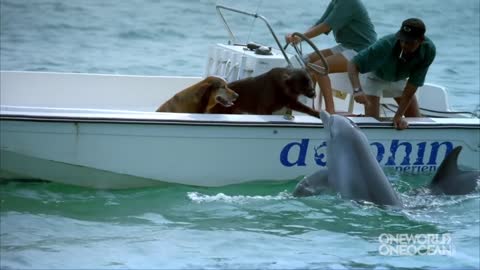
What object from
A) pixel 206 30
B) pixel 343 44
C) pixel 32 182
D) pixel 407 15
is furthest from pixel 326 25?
pixel 407 15

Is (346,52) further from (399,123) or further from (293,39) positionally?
(399,123)

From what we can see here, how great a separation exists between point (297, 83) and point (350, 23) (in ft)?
3.13

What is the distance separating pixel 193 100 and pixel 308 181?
147 cm

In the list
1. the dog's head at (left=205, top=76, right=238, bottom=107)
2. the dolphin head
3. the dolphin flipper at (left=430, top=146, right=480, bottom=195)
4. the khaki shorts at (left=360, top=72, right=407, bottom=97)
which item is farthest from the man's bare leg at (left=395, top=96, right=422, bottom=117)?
the dolphin head

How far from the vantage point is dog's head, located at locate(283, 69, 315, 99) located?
9.02 meters

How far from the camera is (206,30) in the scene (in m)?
26.0

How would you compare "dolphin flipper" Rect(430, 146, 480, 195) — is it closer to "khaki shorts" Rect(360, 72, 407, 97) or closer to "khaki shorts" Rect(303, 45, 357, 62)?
"khaki shorts" Rect(360, 72, 407, 97)

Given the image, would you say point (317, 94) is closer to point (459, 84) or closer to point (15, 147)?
point (15, 147)

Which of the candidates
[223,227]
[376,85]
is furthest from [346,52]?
[223,227]

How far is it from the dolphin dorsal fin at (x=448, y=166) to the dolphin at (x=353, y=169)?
22.6 inches

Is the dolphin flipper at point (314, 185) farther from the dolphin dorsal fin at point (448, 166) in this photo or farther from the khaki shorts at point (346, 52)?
the khaki shorts at point (346, 52)

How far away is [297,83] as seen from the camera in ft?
29.6

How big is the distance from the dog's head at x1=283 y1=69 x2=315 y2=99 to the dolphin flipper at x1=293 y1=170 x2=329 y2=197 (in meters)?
1.06

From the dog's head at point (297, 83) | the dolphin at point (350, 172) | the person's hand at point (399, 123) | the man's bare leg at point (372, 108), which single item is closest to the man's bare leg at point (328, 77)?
the man's bare leg at point (372, 108)
